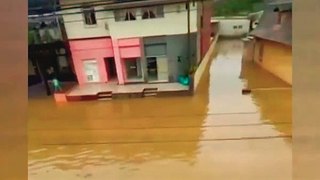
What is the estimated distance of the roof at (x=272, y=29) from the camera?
2.16 ft

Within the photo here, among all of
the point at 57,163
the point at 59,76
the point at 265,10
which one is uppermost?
the point at 265,10

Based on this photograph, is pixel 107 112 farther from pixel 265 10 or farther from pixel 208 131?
pixel 265 10

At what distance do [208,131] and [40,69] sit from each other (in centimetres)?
33

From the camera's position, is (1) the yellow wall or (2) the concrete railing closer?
(1) the yellow wall

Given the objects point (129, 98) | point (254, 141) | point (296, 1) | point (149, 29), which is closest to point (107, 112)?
point (129, 98)

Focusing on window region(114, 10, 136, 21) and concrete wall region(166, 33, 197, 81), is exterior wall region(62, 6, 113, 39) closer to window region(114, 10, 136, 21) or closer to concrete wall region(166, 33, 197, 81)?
window region(114, 10, 136, 21)

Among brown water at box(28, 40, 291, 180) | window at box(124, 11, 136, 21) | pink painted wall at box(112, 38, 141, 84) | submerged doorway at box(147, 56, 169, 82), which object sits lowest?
brown water at box(28, 40, 291, 180)

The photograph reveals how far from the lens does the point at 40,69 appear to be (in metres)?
0.73

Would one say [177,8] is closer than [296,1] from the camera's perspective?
No

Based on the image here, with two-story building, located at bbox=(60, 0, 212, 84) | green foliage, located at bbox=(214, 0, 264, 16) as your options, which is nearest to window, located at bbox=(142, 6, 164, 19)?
two-story building, located at bbox=(60, 0, 212, 84)

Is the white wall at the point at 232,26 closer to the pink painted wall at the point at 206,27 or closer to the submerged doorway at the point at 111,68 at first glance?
the pink painted wall at the point at 206,27

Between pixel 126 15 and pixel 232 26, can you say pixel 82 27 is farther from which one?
pixel 232 26

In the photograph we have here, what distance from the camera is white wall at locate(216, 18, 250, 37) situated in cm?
74

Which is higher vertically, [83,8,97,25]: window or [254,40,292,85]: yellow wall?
[83,8,97,25]: window
